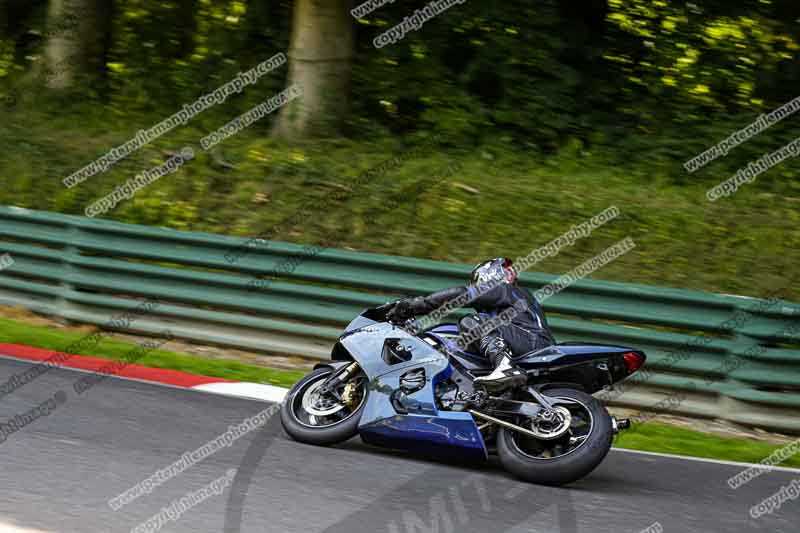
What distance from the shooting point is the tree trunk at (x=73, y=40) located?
16.6m

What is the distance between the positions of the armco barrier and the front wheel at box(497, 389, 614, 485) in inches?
115

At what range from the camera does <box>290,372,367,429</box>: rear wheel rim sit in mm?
7434

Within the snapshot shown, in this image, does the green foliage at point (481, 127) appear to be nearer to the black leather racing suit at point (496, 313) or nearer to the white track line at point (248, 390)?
the white track line at point (248, 390)

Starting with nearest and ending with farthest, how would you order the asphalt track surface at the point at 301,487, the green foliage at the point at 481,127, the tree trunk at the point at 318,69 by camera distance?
the asphalt track surface at the point at 301,487 → the green foliage at the point at 481,127 → the tree trunk at the point at 318,69

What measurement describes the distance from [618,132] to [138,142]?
6.45m

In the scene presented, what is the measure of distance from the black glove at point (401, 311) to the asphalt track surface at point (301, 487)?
92 cm

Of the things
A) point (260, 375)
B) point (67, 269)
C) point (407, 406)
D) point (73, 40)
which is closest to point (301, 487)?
point (407, 406)

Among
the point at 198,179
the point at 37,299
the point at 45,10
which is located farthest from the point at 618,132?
the point at 45,10

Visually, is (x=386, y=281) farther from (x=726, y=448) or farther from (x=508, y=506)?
(x=508, y=506)

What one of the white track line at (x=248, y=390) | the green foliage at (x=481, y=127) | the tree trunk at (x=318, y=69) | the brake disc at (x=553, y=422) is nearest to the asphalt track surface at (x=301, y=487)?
the brake disc at (x=553, y=422)

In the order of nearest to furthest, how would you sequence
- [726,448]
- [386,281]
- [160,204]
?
1. [726,448]
2. [386,281]
3. [160,204]

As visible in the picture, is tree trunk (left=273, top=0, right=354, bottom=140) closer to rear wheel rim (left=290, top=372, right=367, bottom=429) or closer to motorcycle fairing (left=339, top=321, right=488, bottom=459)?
rear wheel rim (left=290, top=372, right=367, bottom=429)

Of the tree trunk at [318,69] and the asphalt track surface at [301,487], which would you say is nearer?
the asphalt track surface at [301,487]

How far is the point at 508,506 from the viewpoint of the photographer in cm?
626
